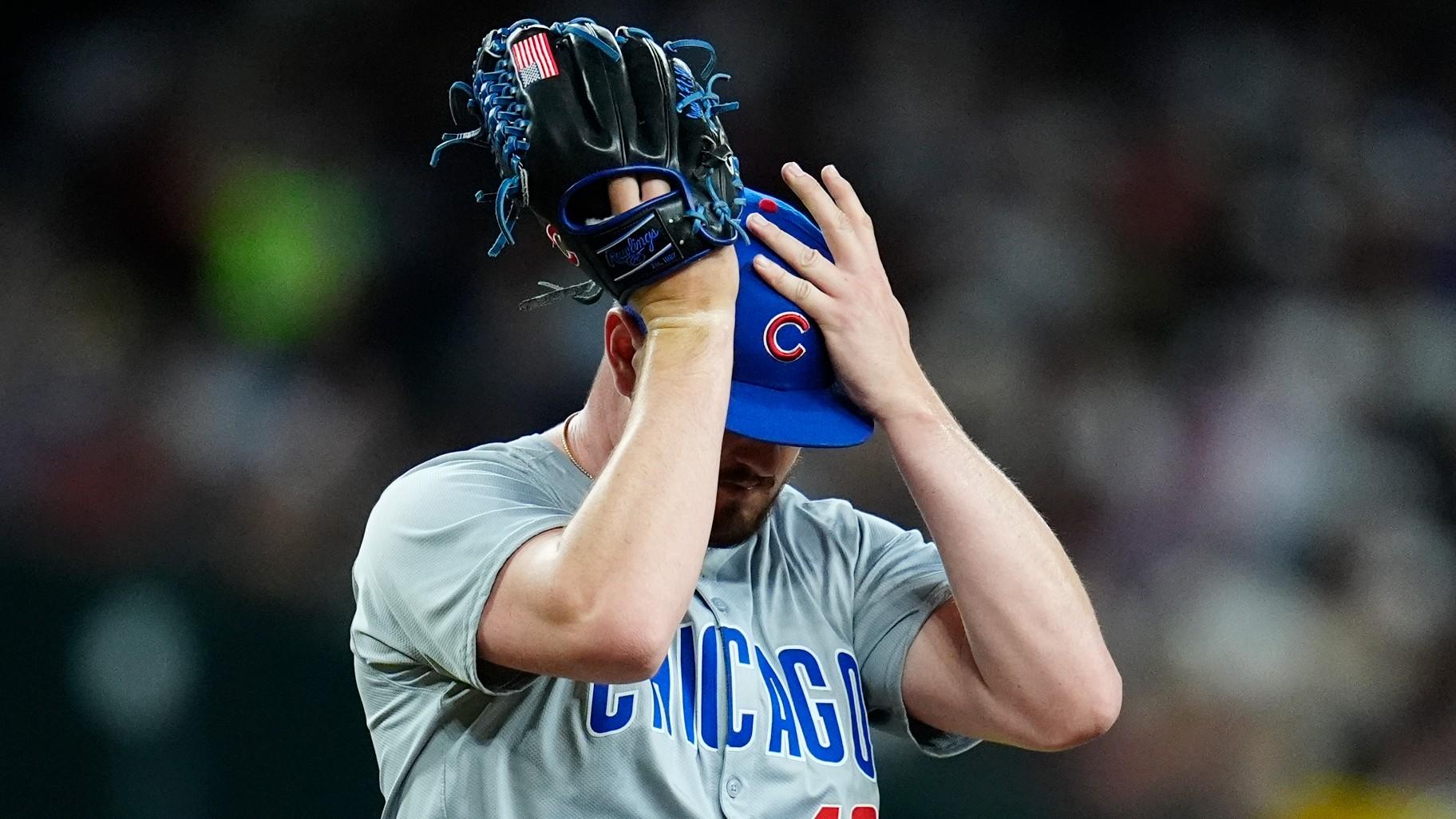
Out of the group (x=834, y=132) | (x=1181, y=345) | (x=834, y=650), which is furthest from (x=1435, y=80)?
(x=834, y=650)

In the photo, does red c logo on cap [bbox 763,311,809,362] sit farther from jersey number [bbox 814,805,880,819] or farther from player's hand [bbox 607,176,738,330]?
jersey number [bbox 814,805,880,819]

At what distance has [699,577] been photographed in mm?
1766

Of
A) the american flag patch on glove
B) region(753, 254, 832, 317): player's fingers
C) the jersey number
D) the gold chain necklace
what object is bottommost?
the jersey number

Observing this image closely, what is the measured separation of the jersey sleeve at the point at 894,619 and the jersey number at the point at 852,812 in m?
0.15

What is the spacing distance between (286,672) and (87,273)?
1288 mm

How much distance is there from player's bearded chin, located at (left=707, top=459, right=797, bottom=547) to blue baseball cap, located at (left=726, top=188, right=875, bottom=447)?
0.12 m

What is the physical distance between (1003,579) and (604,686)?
490 mm

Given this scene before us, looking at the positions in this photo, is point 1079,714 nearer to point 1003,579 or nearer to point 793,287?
point 1003,579

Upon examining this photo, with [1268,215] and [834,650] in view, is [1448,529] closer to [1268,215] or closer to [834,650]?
[1268,215]

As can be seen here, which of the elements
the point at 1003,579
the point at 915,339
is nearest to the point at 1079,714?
the point at 1003,579

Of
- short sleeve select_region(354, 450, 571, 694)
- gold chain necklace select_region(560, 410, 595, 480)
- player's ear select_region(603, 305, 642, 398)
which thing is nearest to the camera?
short sleeve select_region(354, 450, 571, 694)

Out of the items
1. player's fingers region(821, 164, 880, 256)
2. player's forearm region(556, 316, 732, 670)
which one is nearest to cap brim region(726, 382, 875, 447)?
player's forearm region(556, 316, 732, 670)

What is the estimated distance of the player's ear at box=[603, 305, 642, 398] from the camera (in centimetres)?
173

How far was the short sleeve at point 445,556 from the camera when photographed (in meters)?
1.51
